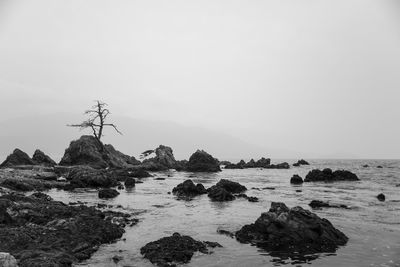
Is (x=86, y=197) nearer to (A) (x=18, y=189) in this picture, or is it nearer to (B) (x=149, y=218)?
(A) (x=18, y=189)

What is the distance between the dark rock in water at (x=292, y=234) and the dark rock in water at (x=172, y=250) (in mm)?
2495

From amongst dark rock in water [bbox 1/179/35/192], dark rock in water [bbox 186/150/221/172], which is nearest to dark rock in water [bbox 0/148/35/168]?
dark rock in water [bbox 1/179/35/192]

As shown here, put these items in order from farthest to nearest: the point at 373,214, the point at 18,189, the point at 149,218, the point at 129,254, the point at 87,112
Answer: the point at 87,112 < the point at 18,189 < the point at 373,214 < the point at 149,218 < the point at 129,254

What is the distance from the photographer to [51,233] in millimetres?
15516

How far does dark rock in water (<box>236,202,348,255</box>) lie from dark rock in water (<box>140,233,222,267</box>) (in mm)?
2495

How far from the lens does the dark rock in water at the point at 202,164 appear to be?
76625 millimetres

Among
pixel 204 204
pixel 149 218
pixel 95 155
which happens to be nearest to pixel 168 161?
pixel 95 155

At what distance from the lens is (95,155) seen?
63.5m

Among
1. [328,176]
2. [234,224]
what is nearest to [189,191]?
[234,224]

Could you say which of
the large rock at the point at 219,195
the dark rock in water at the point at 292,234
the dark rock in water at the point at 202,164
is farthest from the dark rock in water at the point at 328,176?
the dark rock in water at the point at 292,234

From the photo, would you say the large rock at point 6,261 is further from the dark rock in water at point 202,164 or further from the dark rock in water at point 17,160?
the dark rock in water at point 202,164

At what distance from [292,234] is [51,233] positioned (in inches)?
456

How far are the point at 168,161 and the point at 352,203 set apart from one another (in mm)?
60461

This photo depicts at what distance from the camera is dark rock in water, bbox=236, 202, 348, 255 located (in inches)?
627
